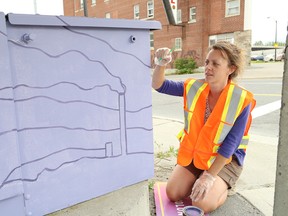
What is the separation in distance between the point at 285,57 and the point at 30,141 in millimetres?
1542

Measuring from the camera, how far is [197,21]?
70.3ft

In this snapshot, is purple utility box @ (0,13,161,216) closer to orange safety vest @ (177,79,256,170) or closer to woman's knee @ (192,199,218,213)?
orange safety vest @ (177,79,256,170)

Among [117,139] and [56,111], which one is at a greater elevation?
[56,111]

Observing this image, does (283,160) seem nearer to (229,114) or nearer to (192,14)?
(229,114)

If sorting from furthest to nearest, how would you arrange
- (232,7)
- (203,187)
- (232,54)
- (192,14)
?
(192,14)
(232,7)
(232,54)
(203,187)

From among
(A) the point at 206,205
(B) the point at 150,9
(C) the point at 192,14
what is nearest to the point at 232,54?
(A) the point at 206,205

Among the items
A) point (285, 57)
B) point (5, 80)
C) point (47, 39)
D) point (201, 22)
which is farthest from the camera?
point (201, 22)

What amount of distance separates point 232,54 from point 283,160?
1216 mm

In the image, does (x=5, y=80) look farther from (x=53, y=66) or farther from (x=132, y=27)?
(x=132, y=27)

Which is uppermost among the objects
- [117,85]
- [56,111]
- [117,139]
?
[117,85]

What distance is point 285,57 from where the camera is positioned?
3.74 ft

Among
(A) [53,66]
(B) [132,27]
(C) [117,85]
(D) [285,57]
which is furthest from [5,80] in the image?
(D) [285,57]

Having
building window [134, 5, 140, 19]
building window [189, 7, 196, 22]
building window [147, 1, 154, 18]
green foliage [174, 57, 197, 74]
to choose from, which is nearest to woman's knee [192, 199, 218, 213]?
green foliage [174, 57, 197, 74]

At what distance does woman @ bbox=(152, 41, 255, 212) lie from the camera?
2186 millimetres
